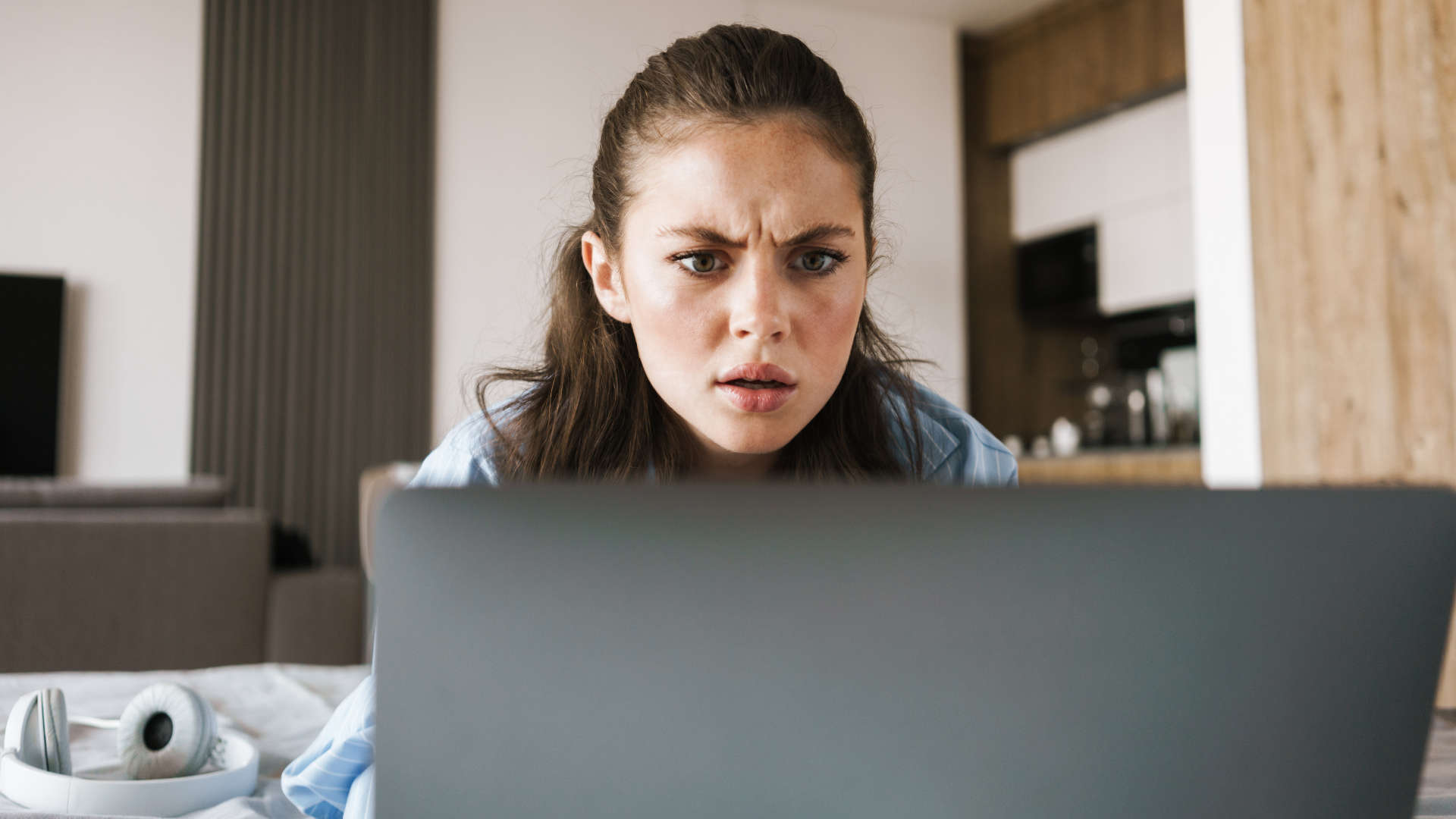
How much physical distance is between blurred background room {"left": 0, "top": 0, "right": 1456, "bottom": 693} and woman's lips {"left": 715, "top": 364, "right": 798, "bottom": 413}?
236 centimetres

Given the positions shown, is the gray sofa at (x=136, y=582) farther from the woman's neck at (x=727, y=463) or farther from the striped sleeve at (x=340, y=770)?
the woman's neck at (x=727, y=463)

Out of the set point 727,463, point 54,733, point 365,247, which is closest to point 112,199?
point 365,247

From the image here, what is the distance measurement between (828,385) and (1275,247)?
1.92 metres

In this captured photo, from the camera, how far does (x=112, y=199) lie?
4.30 meters

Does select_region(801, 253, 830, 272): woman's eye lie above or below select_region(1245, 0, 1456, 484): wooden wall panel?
below

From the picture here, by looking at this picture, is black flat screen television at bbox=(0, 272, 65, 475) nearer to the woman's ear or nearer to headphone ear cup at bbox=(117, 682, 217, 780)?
headphone ear cup at bbox=(117, 682, 217, 780)

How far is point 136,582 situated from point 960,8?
4714 millimetres

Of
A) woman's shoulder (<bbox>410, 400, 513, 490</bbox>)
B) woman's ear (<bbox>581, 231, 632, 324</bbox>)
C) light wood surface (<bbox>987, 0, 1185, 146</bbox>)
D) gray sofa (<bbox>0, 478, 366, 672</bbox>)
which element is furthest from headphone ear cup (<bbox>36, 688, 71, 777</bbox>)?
light wood surface (<bbox>987, 0, 1185, 146</bbox>)

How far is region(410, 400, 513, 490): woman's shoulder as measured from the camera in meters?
0.88

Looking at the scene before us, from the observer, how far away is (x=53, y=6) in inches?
168

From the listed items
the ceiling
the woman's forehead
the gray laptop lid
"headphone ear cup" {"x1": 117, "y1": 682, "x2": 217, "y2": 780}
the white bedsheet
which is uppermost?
the ceiling

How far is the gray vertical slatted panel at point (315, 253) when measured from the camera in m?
4.42

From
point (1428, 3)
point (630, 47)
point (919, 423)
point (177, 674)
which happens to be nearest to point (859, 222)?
point (919, 423)

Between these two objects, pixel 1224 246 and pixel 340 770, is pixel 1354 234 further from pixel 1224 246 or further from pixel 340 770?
pixel 340 770
